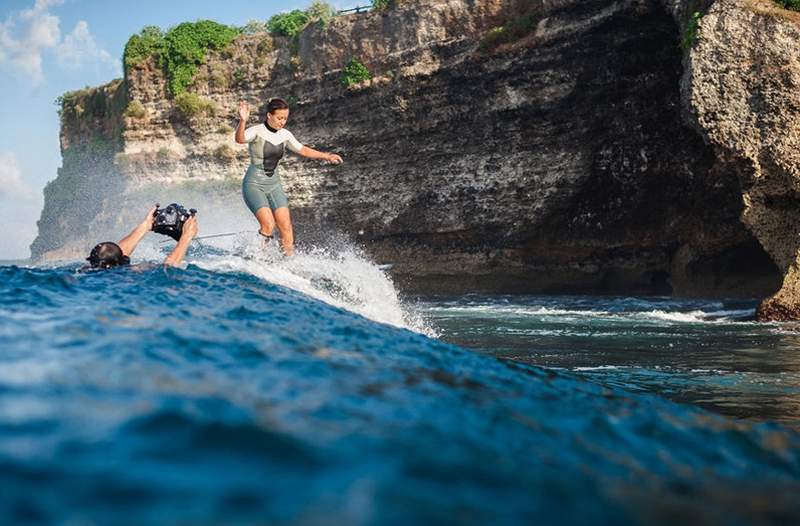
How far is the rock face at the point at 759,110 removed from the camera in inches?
510

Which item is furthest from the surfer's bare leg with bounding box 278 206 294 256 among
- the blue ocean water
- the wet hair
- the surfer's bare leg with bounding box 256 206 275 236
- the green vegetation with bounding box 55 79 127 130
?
the green vegetation with bounding box 55 79 127 130

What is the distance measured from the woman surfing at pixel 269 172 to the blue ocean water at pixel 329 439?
5.19 m

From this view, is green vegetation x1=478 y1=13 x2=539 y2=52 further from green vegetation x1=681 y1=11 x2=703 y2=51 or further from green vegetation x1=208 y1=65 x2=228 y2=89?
green vegetation x1=208 y1=65 x2=228 y2=89

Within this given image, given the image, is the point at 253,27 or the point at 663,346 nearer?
the point at 663,346

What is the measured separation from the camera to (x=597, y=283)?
23094 millimetres

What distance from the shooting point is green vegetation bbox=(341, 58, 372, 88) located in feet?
82.7

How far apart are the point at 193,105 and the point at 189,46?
2.75 metres

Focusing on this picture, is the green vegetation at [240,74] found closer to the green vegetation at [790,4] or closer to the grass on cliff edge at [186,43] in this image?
the grass on cliff edge at [186,43]

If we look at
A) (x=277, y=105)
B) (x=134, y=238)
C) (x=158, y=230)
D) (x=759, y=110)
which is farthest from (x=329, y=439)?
(x=759, y=110)

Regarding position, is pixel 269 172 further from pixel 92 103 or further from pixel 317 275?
pixel 92 103

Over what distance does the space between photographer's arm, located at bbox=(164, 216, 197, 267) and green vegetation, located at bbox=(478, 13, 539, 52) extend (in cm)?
1605

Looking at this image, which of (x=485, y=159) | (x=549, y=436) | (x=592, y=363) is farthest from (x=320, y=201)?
(x=549, y=436)

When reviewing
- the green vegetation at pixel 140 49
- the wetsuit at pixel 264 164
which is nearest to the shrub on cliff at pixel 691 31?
the wetsuit at pixel 264 164

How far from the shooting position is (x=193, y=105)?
30.1m
